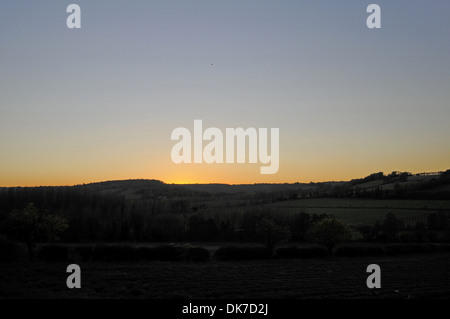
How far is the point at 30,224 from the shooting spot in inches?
1907

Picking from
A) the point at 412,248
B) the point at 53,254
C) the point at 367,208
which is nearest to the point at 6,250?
the point at 53,254

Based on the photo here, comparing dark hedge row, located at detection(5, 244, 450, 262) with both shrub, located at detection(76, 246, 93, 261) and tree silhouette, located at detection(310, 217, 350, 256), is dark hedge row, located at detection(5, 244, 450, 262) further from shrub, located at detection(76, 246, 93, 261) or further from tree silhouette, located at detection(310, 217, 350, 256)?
tree silhouette, located at detection(310, 217, 350, 256)

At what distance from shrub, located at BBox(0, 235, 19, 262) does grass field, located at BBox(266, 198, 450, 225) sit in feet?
219

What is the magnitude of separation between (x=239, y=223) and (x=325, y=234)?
136 feet

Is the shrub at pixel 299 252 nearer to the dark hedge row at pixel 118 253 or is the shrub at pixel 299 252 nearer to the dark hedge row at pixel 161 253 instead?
the dark hedge row at pixel 161 253

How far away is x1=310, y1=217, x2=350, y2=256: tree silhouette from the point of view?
199 feet

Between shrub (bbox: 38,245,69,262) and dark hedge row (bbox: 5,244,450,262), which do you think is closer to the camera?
shrub (bbox: 38,245,69,262)

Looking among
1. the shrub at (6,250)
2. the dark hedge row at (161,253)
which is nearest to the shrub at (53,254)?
the dark hedge row at (161,253)

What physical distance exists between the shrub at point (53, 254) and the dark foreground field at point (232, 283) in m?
8.90

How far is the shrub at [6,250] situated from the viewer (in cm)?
4062

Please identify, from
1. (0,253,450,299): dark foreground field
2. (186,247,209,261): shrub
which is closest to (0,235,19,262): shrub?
(0,253,450,299): dark foreground field

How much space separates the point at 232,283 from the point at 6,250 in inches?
962
